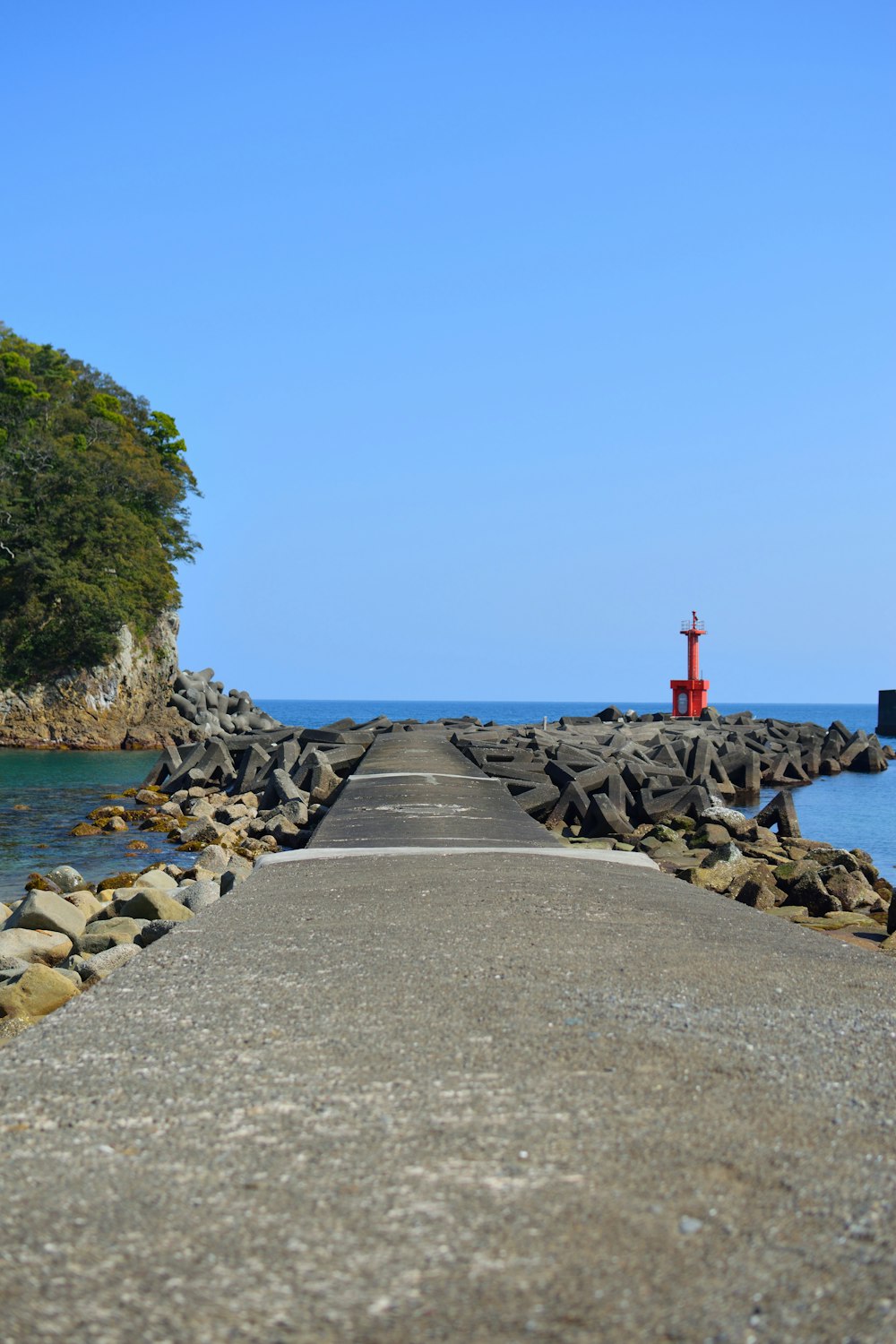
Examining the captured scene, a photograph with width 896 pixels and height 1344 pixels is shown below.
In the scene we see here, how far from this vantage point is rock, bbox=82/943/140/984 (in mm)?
5707

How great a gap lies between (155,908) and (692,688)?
38.5 m

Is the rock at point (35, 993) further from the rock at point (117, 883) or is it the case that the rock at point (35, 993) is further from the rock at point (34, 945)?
the rock at point (117, 883)

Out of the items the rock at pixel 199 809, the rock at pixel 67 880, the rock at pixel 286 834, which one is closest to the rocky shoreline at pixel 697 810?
the rock at pixel 286 834

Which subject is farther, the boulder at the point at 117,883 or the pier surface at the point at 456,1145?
the boulder at the point at 117,883

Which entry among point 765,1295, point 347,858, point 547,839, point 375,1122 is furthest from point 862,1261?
point 547,839

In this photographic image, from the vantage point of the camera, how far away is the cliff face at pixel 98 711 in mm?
35969

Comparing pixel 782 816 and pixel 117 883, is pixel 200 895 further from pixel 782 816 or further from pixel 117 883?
pixel 782 816

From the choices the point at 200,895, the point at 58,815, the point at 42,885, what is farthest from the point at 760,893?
the point at 58,815

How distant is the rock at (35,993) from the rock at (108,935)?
0.79 metres

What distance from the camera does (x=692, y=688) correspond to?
1726 inches

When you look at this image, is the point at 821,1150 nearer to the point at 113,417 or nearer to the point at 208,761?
the point at 208,761

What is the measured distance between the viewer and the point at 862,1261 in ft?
6.57

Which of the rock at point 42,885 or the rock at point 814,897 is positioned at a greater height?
the rock at point 814,897

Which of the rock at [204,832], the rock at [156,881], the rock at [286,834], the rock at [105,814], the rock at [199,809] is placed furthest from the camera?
the rock at [199,809]
